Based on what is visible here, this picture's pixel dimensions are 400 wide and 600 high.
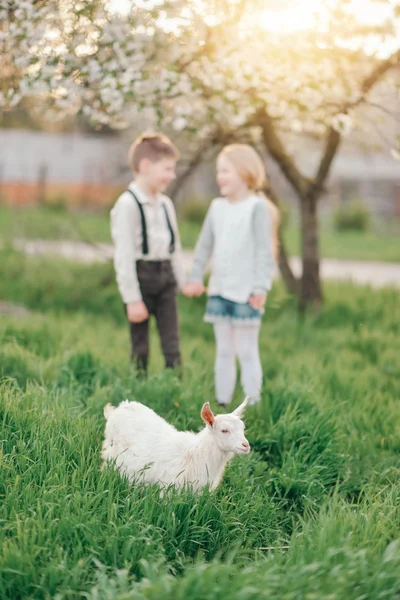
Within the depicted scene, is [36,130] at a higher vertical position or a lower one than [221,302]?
higher

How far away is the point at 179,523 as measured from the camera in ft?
10.6

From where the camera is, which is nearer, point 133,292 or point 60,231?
point 133,292

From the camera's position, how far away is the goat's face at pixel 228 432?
11.0 ft

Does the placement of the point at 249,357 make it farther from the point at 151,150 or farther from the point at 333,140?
the point at 333,140

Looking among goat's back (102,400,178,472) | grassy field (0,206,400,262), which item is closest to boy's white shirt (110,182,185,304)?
goat's back (102,400,178,472)

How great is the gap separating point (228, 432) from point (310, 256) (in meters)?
5.66

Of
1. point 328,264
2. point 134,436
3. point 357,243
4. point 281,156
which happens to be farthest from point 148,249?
point 357,243

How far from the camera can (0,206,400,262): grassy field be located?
11453 mm

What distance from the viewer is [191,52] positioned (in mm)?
6102

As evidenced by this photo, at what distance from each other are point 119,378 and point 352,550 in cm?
234

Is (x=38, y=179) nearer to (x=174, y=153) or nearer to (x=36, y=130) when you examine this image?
(x=36, y=130)

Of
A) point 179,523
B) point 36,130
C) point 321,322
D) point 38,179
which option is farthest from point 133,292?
point 36,130

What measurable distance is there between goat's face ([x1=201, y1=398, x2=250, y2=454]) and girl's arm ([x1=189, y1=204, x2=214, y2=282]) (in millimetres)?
2125

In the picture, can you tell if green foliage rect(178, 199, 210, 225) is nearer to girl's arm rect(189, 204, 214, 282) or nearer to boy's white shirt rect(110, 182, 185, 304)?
girl's arm rect(189, 204, 214, 282)
